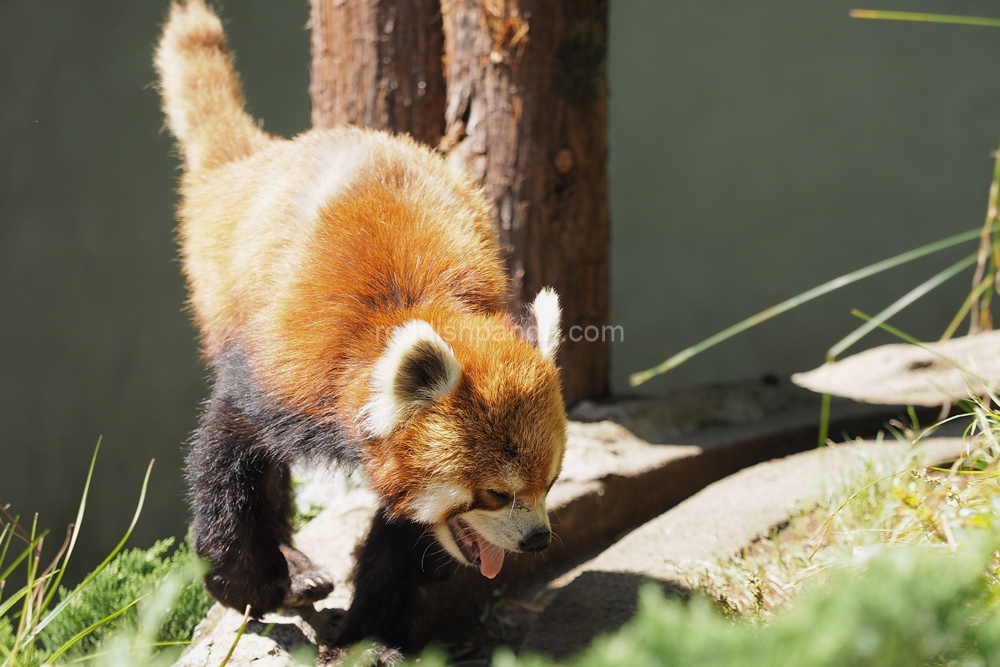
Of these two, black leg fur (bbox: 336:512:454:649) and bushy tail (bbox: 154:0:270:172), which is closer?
black leg fur (bbox: 336:512:454:649)

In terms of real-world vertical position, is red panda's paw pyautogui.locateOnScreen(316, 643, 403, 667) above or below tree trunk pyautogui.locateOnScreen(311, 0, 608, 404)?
below

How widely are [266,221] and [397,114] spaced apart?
129 cm

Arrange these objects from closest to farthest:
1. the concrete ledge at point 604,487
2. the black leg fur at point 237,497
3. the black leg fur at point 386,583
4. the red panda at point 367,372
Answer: the red panda at point 367,372
the black leg fur at point 237,497
the black leg fur at point 386,583
the concrete ledge at point 604,487

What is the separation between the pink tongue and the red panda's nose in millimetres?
103

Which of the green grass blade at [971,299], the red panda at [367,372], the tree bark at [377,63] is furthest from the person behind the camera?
the tree bark at [377,63]

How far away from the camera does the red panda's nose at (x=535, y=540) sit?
2.05 metres

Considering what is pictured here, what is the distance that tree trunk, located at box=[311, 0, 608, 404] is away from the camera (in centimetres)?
341

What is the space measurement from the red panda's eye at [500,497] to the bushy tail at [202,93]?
5.32 feet

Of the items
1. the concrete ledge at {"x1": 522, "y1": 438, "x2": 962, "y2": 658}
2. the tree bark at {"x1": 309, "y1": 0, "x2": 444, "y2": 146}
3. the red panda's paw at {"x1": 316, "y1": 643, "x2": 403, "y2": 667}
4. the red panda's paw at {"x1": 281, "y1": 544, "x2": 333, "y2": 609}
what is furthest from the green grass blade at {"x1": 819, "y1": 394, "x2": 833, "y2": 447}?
the tree bark at {"x1": 309, "y1": 0, "x2": 444, "y2": 146}

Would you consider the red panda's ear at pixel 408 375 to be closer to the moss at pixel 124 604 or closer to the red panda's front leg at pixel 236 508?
the red panda's front leg at pixel 236 508

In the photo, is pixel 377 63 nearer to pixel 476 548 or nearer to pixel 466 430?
pixel 466 430

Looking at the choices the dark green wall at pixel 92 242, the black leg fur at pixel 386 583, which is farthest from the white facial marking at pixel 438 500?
the dark green wall at pixel 92 242

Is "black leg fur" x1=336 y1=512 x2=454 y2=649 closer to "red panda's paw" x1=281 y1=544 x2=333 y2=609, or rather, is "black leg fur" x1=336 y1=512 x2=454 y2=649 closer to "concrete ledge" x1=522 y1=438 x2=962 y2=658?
"red panda's paw" x1=281 y1=544 x2=333 y2=609

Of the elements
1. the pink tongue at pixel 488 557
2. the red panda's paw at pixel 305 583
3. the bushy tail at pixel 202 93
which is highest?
the bushy tail at pixel 202 93
